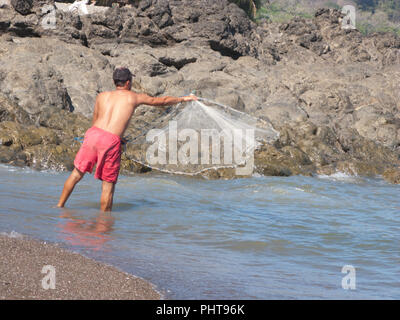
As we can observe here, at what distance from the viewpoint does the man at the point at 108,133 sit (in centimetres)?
522

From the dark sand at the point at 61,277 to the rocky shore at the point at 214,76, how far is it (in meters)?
7.29

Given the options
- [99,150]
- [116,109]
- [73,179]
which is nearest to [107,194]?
[73,179]

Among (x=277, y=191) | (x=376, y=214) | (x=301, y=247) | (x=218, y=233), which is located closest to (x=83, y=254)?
(x=218, y=233)

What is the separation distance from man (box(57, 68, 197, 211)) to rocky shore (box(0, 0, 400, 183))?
221 inches

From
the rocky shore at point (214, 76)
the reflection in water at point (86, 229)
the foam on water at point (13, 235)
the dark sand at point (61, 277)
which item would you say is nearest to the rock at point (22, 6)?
the rocky shore at point (214, 76)

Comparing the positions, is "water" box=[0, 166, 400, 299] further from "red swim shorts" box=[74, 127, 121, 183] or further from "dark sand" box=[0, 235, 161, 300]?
"red swim shorts" box=[74, 127, 121, 183]

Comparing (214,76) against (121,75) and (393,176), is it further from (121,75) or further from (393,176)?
(121,75)

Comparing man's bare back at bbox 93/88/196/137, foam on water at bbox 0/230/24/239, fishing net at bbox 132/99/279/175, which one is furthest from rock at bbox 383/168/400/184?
foam on water at bbox 0/230/24/239

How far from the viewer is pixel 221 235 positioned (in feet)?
17.1

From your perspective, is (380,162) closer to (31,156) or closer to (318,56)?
(318,56)

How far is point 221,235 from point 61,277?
7.92 ft

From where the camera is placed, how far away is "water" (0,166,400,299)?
141 inches

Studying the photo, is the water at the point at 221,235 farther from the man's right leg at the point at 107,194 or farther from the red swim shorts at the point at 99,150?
the red swim shorts at the point at 99,150
